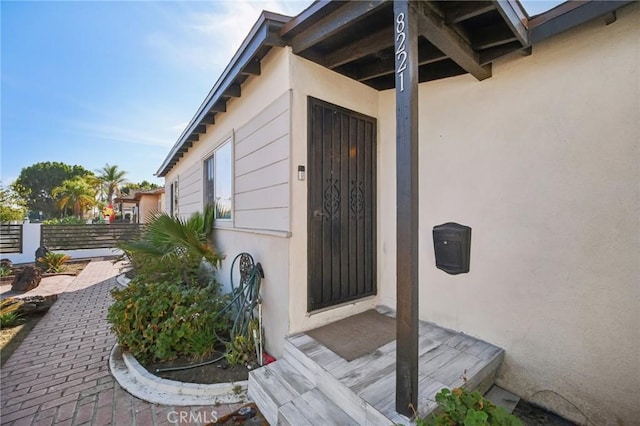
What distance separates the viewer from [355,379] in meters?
1.87

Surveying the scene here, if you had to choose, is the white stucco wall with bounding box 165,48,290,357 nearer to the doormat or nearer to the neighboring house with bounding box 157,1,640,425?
the neighboring house with bounding box 157,1,640,425

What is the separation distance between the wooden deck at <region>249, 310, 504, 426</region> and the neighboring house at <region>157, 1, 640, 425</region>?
11.5 inches

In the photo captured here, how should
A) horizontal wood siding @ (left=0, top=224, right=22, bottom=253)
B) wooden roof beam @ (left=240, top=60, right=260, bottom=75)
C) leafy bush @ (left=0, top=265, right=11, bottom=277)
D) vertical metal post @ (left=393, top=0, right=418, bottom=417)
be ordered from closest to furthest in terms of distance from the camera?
1. vertical metal post @ (left=393, top=0, right=418, bottom=417)
2. wooden roof beam @ (left=240, top=60, right=260, bottom=75)
3. leafy bush @ (left=0, top=265, right=11, bottom=277)
4. horizontal wood siding @ (left=0, top=224, right=22, bottom=253)

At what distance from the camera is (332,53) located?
8.68 ft

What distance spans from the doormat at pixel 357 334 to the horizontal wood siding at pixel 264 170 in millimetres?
1119

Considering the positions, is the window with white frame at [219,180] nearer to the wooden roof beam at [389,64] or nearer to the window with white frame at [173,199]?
the wooden roof beam at [389,64]

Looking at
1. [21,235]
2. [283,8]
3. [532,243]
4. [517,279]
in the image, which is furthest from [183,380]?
[21,235]

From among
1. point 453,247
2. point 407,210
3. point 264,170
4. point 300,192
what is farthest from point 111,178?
point 407,210

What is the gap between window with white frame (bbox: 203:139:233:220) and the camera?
4.48m

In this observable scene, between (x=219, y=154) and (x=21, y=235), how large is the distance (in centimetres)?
1012

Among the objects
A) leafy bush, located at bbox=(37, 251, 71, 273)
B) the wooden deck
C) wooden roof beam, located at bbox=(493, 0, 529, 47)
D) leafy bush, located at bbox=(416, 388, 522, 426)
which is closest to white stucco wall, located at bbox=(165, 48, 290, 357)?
the wooden deck

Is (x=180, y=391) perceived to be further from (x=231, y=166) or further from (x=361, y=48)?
(x=361, y=48)

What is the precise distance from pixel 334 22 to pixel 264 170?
1647mm

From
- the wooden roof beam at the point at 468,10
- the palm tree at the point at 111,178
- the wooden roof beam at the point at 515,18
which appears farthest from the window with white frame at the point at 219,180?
the palm tree at the point at 111,178
